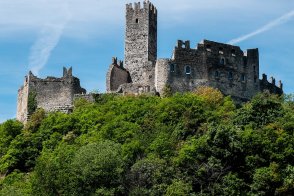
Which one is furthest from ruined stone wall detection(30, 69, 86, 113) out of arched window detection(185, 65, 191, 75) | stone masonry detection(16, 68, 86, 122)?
arched window detection(185, 65, 191, 75)

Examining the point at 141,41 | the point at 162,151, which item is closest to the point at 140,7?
the point at 141,41

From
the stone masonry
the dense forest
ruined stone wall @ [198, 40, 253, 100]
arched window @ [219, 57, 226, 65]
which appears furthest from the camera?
arched window @ [219, 57, 226, 65]

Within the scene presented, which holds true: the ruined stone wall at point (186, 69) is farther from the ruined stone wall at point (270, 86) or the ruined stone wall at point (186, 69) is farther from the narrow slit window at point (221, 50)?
the ruined stone wall at point (270, 86)

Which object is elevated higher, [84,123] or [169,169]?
[84,123]

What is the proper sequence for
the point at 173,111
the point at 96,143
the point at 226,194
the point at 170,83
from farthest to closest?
the point at 170,83 < the point at 173,111 < the point at 96,143 < the point at 226,194

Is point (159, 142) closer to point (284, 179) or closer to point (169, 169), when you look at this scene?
point (169, 169)

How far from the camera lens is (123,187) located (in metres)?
49.1

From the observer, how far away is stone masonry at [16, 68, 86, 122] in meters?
68.5

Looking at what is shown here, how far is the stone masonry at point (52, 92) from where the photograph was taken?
6850 centimetres

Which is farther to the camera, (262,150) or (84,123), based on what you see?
(84,123)

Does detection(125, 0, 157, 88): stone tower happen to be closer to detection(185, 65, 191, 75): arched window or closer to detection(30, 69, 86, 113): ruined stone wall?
detection(185, 65, 191, 75): arched window

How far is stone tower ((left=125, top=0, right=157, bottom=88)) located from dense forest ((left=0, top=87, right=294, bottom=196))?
5008mm

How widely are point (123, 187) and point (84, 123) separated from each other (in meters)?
15.2

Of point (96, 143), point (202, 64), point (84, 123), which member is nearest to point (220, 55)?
point (202, 64)
